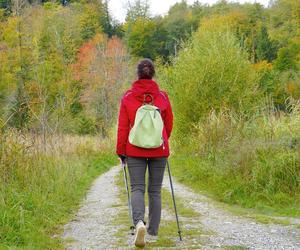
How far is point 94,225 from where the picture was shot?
7.38m

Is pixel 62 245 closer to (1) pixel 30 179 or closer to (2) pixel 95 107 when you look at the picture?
(1) pixel 30 179

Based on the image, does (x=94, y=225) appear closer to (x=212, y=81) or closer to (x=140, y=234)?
(x=140, y=234)

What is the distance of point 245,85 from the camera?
22641 mm

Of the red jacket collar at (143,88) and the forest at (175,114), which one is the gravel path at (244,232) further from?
the red jacket collar at (143,88)

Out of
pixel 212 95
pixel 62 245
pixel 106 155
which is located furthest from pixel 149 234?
pixel 106 155

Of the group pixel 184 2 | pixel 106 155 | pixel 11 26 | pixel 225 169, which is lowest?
pixel 106 155

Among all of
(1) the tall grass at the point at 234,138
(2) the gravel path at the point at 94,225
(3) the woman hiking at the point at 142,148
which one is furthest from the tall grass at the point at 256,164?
(3) the woman hiking at the point at 142,148

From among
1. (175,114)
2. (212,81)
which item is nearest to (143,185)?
(212,81)

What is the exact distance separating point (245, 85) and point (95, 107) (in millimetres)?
23003

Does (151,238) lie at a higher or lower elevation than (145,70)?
lower

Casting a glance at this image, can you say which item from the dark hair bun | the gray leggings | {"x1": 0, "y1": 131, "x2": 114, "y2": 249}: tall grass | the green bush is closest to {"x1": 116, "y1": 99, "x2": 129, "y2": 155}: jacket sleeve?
the gray leggings

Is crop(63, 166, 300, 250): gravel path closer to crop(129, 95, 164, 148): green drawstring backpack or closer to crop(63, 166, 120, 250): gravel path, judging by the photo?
crop(63, 166, 120, 250): gravel path

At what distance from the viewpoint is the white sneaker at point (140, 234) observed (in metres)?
5.18

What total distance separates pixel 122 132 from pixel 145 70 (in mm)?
810
